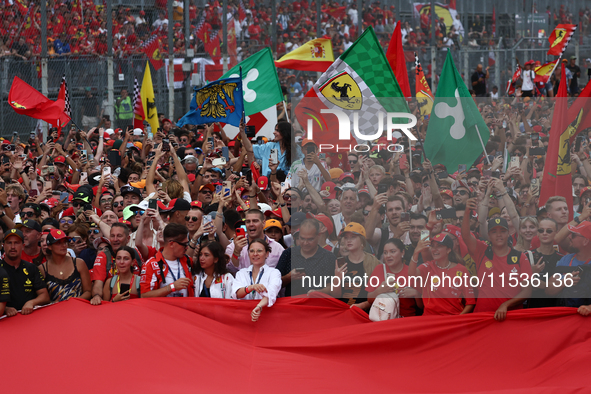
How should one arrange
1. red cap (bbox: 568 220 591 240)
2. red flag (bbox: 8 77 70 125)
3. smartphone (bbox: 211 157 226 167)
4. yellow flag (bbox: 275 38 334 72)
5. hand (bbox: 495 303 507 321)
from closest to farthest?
hand (bbox: 495 303 507 321)
red cap (bbox: 568 220 591 240)
smartphone (bbox: 211 157 226 167)
red flag (bbox: 8 77 70 125)
yellow flag (bbox: 275 38 334 72)

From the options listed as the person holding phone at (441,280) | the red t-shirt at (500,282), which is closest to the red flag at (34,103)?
the person holding phone at (441,280)

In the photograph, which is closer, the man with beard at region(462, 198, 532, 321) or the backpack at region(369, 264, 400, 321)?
the man with beard at region(462, 198, 532, 321)

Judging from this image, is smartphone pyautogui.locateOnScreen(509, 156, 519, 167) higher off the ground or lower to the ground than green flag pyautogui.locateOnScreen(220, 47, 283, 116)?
lower

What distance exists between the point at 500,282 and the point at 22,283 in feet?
12.7

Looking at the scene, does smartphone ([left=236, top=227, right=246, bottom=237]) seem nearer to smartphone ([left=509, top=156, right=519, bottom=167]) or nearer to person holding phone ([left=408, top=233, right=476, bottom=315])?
person holding phone ([left=408, top=233, right=476, bottom=315])

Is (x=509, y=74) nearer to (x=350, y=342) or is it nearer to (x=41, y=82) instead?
(x=41, y=82)

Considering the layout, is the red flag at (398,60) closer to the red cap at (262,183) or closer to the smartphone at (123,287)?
the red cap at (262,183)

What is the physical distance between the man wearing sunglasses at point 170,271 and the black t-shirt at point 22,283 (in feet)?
2.87

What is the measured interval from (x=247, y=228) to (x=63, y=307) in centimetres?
182

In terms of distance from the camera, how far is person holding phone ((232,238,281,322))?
22.0 feet

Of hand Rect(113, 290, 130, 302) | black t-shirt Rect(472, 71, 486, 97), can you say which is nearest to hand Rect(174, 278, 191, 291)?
hand Rect(113, 290, 130, 302)

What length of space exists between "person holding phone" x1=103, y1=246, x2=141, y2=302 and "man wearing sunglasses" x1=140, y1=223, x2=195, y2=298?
12 cm

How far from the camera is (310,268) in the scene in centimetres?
704

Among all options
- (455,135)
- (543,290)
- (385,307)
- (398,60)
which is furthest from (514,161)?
(385,307)
